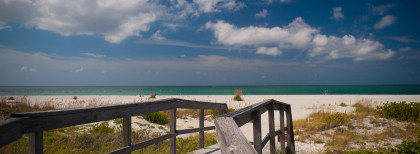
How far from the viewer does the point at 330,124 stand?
37.0 feet

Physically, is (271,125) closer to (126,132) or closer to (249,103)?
(126,132)

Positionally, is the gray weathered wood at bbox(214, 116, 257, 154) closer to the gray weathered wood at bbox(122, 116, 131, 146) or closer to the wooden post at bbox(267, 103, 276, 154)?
the gray weathered wood at bbox(122, 116, 131, 146)

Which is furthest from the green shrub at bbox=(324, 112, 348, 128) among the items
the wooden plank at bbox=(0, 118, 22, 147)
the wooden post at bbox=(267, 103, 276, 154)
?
the wooden plank at bbox=(0, 118, 22, 147)

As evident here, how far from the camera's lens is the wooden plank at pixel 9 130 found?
1705 millimetres

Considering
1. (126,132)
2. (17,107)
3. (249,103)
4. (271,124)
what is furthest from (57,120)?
(249,103)

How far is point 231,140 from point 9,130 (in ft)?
5.04

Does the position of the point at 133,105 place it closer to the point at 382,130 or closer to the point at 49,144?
the point at 49,144

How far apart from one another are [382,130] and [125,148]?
1065cm

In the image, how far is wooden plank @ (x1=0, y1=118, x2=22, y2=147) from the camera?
1705mm

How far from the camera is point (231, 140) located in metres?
1.83

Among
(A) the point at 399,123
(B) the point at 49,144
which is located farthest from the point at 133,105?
(A) the point at 399,123

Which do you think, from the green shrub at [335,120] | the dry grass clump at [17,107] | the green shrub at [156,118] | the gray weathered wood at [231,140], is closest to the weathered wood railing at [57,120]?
the gray weathered wood at [231,140]

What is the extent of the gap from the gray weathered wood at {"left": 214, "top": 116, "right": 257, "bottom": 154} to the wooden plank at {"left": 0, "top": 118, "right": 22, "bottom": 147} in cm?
141

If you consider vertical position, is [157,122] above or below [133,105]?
below
